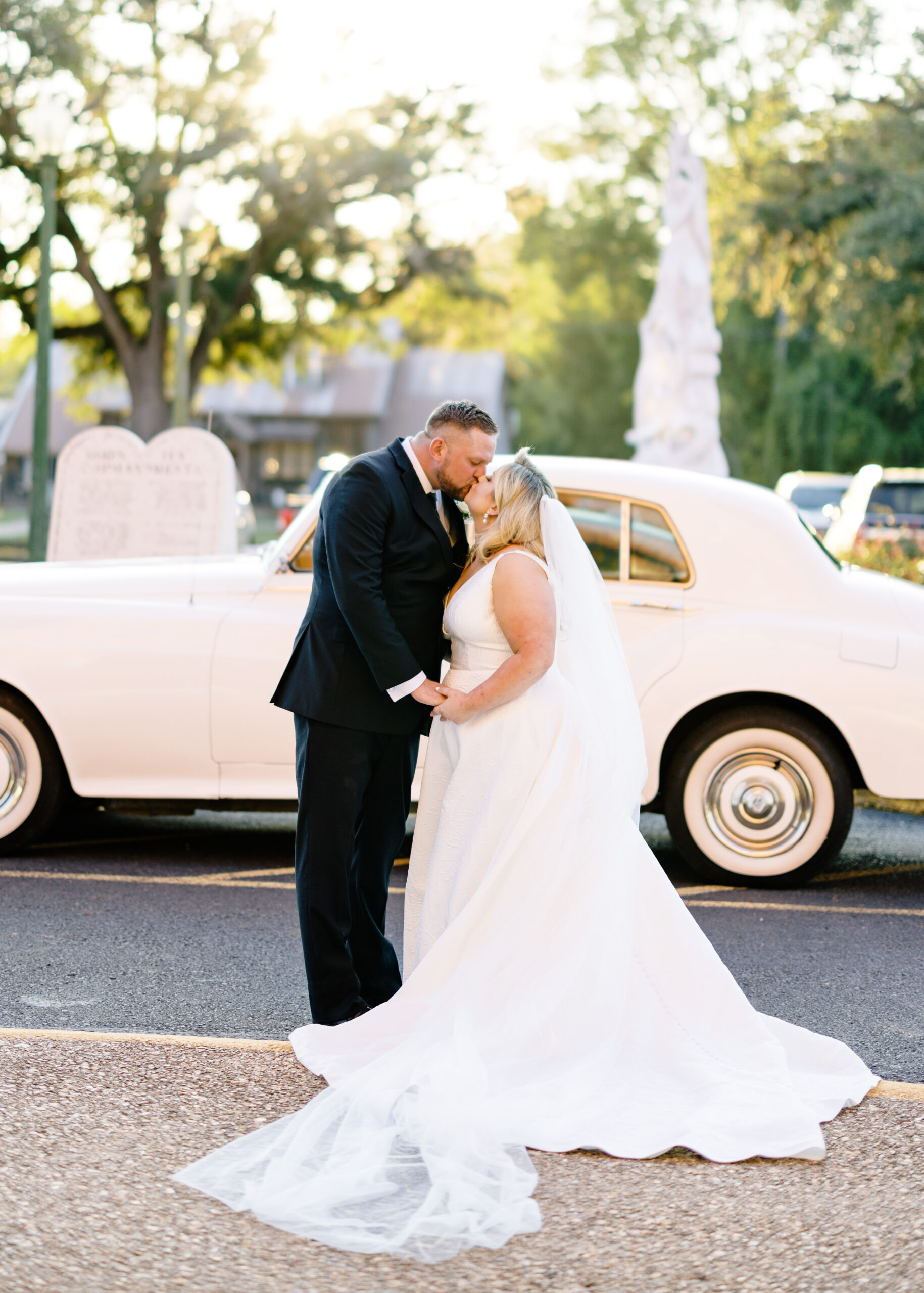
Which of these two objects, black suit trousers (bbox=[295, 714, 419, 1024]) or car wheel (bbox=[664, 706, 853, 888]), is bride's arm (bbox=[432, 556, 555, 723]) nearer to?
black suit trousers (bbox=[295, 714, 419, 1024])

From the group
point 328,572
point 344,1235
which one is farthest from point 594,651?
point 344,1235

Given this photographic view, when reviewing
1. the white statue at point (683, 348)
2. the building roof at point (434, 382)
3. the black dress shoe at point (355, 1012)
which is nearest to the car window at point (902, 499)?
the white statue at point (683, 348)

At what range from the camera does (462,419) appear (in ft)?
14.0

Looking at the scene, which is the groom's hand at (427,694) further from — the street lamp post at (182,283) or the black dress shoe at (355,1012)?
the street lamp post at (182,283)

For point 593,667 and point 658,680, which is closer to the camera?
point 593,667

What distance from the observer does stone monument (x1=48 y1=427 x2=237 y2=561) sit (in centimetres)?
1177

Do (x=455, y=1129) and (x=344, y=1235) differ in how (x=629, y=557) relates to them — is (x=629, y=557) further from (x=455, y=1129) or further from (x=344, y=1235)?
(x=344, y=1235)

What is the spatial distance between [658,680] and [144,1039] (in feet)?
10.3

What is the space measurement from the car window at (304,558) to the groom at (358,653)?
7.05ft

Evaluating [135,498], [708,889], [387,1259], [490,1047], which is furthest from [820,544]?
[135,498]

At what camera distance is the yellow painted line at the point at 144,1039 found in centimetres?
403

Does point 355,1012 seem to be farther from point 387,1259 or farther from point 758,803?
point 758,803

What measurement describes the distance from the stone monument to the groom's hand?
7700mm

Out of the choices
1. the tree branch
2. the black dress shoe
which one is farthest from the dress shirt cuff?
the tree branch
